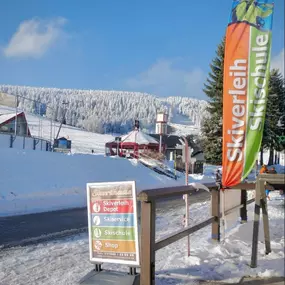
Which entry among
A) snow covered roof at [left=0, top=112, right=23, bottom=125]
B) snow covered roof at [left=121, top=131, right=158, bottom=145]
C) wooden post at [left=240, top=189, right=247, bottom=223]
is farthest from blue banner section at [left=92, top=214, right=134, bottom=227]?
snow covered roof at [left=121, top=131, right=158, bottom=145]

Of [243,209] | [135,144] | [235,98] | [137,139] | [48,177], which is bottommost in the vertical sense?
[48,177]

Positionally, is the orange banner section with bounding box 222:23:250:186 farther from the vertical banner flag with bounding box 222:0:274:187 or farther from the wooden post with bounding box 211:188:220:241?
the wooden post with bounding box 211:188:220:241

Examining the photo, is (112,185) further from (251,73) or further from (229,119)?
(251,73)

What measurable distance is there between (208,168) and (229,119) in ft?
148

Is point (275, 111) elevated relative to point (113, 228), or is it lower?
elevated

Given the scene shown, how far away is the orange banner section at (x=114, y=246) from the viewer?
184 inches

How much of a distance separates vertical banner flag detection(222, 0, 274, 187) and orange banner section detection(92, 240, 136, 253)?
1.59 m

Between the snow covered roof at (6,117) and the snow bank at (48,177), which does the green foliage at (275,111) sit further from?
the snow covered roof at (6,117)

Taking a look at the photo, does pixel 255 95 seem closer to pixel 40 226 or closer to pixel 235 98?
pixel 235 98

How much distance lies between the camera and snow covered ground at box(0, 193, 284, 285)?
14.7 ft

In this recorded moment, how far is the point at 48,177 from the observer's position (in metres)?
21.4

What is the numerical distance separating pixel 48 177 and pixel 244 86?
59.7 feet

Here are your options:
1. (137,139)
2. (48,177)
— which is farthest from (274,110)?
(137,139)

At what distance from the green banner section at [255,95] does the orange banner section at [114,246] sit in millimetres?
1819
